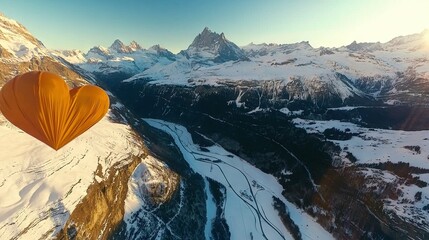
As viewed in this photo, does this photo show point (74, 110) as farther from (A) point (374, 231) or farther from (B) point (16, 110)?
(A) point (374, 231)

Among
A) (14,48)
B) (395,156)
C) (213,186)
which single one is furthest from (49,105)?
(14,48)

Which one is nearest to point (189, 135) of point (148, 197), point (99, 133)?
point (99, 133)

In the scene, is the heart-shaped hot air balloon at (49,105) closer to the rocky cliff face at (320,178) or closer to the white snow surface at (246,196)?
the white snow surface at (246,196)

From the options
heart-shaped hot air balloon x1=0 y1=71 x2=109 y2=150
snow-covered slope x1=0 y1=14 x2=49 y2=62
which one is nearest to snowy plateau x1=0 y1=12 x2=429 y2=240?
snow-covered slope x1=0 y1=14 x2=49 y2=62

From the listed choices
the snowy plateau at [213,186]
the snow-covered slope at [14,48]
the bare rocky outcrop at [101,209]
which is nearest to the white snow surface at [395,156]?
the snowy plateau at [213,186]

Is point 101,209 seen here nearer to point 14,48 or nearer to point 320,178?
point 320,178

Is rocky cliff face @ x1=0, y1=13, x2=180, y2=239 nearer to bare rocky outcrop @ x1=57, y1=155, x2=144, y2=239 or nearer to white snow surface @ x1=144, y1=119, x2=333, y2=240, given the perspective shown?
bare rocky outcrop @ x1=57, y1=155, x2=144, y2=239
